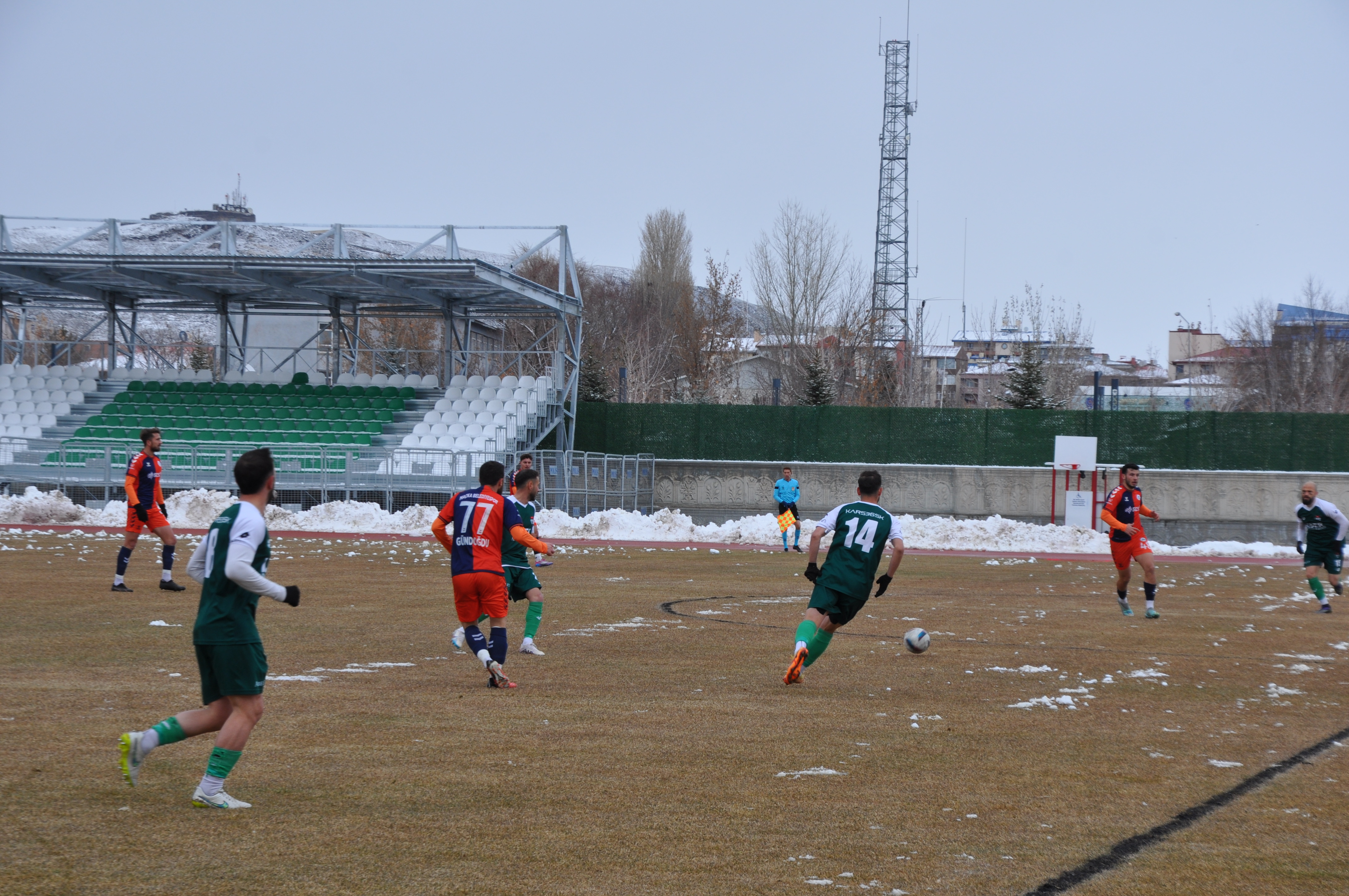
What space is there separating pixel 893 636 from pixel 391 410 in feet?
94.7

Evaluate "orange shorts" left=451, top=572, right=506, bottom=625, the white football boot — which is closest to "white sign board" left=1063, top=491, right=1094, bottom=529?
"orange shorts" left=451, top=572, right=506, bottom=625

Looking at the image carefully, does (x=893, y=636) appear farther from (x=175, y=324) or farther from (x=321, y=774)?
(x=175, y=324)

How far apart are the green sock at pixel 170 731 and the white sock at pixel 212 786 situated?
28 cm

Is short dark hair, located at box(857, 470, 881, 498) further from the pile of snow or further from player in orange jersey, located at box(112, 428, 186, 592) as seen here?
the pile of snow

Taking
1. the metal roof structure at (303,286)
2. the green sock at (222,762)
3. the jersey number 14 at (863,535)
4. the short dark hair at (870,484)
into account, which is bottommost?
the green sock at (222,762)

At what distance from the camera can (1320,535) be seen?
18.3 metres

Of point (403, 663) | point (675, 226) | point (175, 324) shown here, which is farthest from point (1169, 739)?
point (175, 324)

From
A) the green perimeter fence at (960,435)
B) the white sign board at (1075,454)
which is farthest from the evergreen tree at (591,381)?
the white sign board at (1075,454)

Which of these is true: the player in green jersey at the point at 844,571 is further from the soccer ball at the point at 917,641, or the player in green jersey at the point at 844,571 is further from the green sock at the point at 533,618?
the green sock at the point at 533,618

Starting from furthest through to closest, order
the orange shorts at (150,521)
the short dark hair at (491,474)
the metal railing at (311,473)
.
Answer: the metal railing at (311,473), the orange shorts at (150,521), the short dark hair at (491,474)

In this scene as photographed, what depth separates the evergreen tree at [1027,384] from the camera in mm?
46562

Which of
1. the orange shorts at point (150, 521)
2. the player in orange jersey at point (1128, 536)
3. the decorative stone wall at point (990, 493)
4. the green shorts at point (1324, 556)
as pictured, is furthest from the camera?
the decorative stone wall at point (990, 493)

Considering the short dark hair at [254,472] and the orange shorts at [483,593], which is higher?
the short dark hair at [254,472]

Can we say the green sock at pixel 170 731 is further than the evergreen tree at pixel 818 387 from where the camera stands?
No
